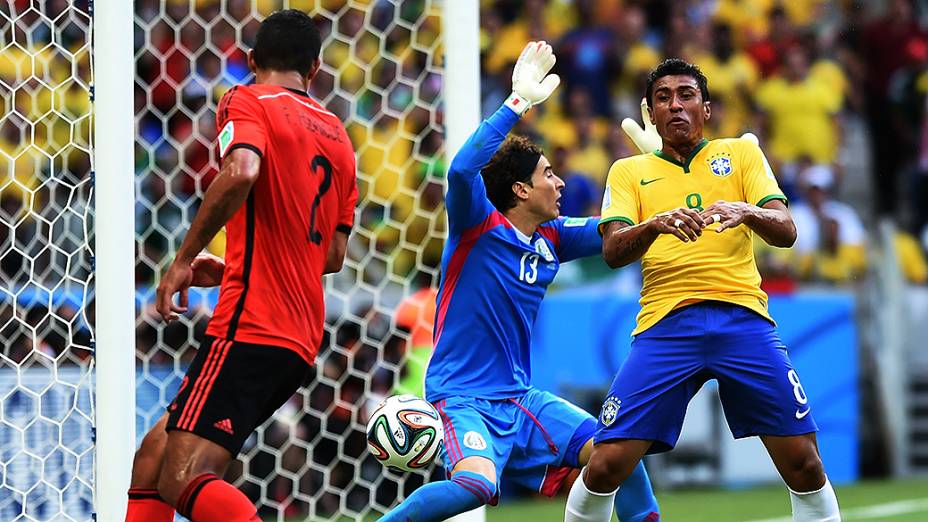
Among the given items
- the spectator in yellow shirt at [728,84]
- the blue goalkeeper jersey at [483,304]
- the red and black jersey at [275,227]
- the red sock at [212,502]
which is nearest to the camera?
the red sock at [212,502]

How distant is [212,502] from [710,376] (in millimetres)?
2127

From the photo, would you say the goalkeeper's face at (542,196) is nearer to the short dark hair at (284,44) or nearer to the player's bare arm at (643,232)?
the player's bare arm at (643,232)

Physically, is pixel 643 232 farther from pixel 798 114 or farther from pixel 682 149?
pixel 798 114

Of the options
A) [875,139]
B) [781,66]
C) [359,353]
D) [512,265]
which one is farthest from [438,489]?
[875,139]

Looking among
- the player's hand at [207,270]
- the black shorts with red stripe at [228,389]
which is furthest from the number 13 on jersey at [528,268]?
the black shorts with red stripe at [228,389]

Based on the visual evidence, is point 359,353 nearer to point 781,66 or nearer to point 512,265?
point 512,265

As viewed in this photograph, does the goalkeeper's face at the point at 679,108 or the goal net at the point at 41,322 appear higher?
the goalkeeper's face at the point at 679,108

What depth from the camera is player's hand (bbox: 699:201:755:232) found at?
211 inches

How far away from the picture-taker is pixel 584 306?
36.6 feet

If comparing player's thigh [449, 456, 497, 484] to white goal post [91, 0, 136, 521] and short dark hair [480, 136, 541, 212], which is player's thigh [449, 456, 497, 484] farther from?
white goal post [91, 0, 136, 521]

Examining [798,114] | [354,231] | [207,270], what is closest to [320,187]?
[207,270]

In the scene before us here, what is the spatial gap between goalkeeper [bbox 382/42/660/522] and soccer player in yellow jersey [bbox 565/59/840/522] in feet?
0.80

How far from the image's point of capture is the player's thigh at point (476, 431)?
5.86 metres

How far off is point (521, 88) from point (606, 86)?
8010 millimetres
